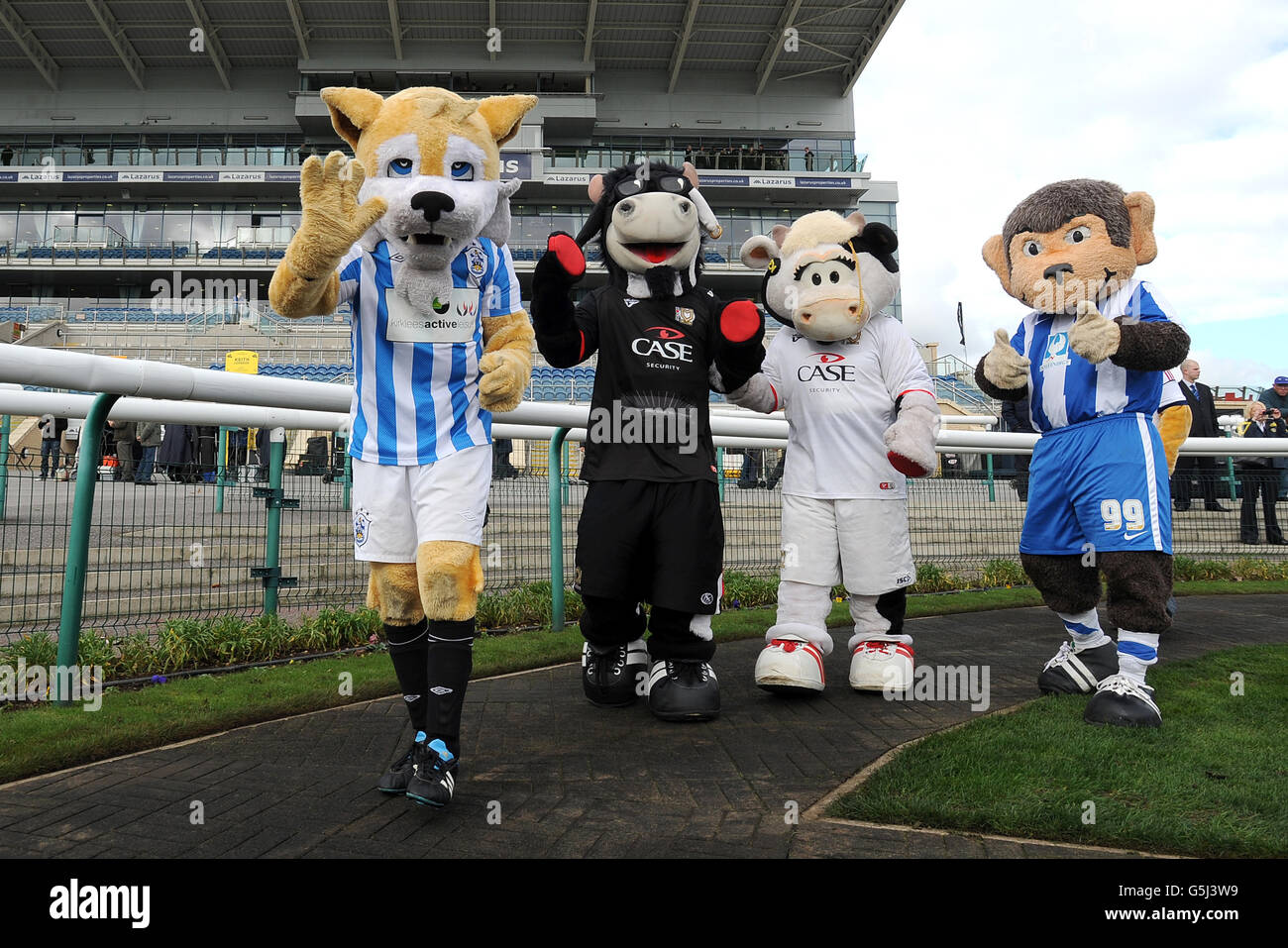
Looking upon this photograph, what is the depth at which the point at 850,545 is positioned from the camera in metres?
3.79

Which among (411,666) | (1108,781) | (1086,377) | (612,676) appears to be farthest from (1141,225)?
(411,666)

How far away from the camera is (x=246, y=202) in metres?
37.8

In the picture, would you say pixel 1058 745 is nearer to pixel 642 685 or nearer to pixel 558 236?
pixel 642 685

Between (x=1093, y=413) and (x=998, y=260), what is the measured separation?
2.94ft

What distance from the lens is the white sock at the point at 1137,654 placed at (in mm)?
3197

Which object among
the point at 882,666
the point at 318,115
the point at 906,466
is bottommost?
the point at 882,666

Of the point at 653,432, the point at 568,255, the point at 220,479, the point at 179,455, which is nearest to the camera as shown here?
the point at 568,255

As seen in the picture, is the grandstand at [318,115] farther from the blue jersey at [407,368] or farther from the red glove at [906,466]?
the blue jersey at [407,368]

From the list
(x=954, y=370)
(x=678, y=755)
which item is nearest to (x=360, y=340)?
(x=678, y=755)

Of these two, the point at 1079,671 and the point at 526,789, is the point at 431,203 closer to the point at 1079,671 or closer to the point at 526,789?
the point at 526,789

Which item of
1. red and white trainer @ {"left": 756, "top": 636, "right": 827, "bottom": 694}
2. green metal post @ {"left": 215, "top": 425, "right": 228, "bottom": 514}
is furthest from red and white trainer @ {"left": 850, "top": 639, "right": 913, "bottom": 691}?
green metal post @ {"left": 215, "top": 425, "right": 228, "bottom": 514}

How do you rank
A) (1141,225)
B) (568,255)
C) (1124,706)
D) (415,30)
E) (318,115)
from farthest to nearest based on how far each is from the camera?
(318,115) → (415,30) → (1141,225) → (568,255) → (1124,706)

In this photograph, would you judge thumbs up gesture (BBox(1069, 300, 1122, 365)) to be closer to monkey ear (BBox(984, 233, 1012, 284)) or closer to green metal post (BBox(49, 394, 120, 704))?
monkey ear (BBox(984, 233, 1012, 284))
